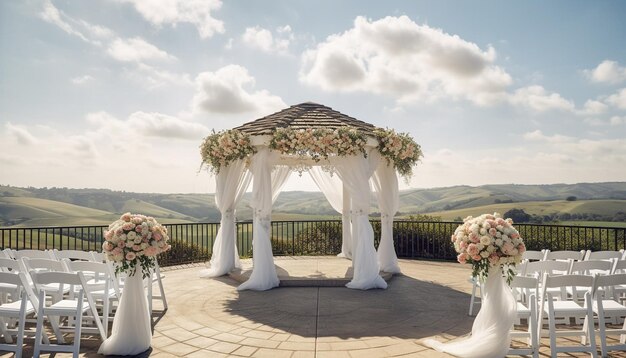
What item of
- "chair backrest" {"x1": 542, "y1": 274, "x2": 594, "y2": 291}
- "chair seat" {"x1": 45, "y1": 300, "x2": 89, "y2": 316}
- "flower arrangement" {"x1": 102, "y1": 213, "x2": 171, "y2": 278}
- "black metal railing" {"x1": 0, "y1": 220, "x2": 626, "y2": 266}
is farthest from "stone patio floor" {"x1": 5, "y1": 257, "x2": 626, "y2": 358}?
"black metal railing" {"x1": 0, "y1": 220, "x2": 626, "y2": 266}

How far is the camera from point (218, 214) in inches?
404

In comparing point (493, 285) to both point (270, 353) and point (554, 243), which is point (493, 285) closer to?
point (270, 353)

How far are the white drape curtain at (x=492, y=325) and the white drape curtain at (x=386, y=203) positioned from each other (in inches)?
187

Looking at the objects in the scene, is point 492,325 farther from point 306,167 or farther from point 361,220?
point 306,167

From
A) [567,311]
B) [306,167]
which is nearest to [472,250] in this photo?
[567,311]

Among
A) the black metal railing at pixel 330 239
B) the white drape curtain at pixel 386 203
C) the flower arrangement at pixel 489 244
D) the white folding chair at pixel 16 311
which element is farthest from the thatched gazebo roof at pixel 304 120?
the white folding chair at pixel 16 311

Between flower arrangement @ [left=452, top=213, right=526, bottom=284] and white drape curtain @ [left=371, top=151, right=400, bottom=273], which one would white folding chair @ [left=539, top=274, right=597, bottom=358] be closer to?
flower arrangement @ [left=452, top=213, right=526, bottom=284]

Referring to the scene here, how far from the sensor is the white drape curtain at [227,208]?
903cm

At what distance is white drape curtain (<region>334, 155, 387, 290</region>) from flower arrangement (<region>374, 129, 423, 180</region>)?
0.50 m

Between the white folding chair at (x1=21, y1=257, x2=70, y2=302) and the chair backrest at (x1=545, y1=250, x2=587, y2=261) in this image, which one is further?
the chair backrest at (x1=545, y1=250, x2=587, y2=261)

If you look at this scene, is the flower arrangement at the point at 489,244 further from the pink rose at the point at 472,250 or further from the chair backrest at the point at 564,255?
the chair backrest at the point at 564,255

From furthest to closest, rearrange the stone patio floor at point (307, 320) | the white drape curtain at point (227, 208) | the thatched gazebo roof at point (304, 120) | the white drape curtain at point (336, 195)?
the white drape curtain at point (336, 195)
the white drape curtain at point (227, 208)
the thatched gazebo roof at point (304, 120)
the stone patio floor at point (307, 320)

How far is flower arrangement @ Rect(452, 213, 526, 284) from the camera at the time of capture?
4309mm

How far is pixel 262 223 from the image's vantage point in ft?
26.6
